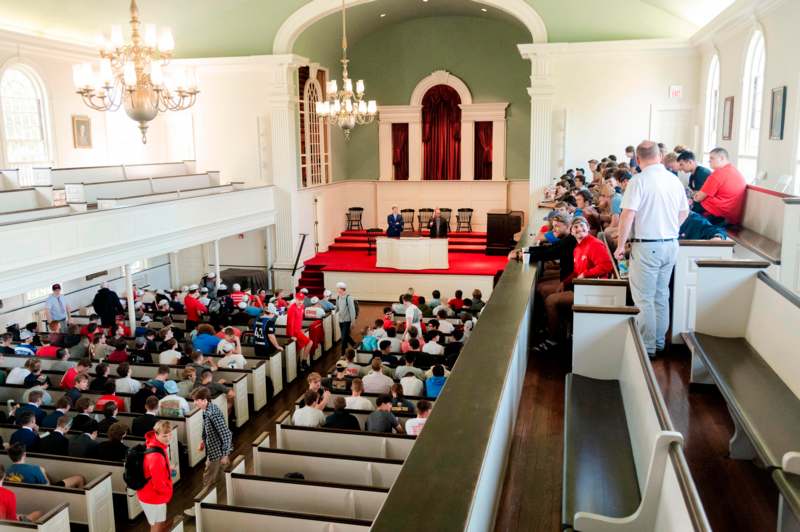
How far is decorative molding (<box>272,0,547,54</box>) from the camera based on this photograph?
16.2m

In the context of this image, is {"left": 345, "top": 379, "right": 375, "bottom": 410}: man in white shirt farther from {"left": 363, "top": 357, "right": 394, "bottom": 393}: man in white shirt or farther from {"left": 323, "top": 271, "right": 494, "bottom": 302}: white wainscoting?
{"left": 323, "top": 271, "right": 494, "bottom": 302}: white wainscoting

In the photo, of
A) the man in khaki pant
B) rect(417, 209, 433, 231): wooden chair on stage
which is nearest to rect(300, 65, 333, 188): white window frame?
rect(417, 209, 433, 231): wooden chair on stage

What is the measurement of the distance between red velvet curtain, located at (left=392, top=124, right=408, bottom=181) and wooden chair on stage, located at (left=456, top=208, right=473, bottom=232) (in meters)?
2.35

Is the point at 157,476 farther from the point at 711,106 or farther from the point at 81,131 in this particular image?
the point at 711,106

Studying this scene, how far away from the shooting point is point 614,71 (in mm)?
15672

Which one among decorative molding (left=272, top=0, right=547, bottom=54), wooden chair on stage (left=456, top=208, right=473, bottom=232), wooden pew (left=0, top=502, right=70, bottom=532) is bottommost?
wooden pew (left=0, top=502, right=70, bottom=532)

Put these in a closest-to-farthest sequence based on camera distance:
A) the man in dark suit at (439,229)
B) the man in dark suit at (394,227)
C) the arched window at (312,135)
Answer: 1. the man in dark suit at (394,227)
2. the man in dark suit at (439,229)
3. the arched window at (312,135)

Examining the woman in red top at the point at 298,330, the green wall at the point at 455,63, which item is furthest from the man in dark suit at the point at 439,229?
the woman in red top at the point at 298,330

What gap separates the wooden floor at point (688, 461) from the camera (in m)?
3.21

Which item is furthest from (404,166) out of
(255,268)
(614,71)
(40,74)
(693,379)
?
(693,379)

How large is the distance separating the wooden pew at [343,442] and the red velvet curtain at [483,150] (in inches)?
639

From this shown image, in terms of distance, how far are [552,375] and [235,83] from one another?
49.7ft

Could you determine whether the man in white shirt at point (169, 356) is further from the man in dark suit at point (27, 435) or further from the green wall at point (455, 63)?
the green wall at point (455, 63)

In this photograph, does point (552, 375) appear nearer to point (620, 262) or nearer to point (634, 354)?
point (620, 262)
